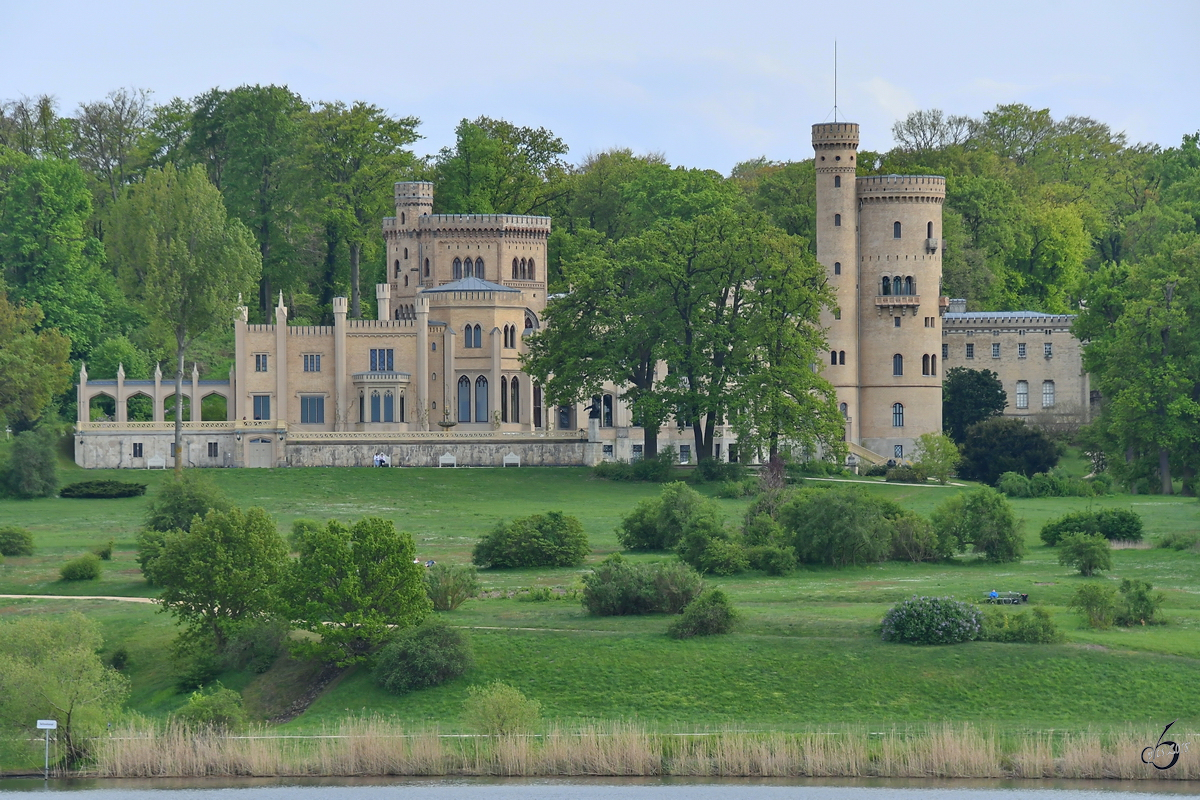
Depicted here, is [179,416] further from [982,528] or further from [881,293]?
[982,528]

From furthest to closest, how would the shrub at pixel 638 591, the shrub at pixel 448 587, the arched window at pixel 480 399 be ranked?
the arched window at pixel 480 399, the shrub at pixel 448 587, the shrub at pixel 638 591

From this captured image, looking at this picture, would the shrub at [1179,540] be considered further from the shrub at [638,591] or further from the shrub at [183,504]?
the shrub at [183,504]

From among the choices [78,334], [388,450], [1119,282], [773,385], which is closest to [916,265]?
[1119,282]

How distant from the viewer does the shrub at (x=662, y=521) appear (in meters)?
69.0

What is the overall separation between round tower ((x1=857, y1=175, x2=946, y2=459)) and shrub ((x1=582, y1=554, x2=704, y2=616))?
45.9 meters

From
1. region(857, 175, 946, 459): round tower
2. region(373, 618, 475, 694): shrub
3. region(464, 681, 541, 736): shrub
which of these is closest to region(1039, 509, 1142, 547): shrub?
region(373, 618, 475, 694): shrub

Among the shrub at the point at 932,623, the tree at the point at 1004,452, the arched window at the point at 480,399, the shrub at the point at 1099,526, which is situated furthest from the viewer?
the arched window at the point at 480,399

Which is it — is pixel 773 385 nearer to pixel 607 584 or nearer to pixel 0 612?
pixel 607 584

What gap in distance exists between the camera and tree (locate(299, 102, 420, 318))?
11050cm

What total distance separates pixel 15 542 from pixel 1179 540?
119 ft

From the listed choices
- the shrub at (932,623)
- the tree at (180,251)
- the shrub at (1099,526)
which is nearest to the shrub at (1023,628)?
the shrub at (932,623)

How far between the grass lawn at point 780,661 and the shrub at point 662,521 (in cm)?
508

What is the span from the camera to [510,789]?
4522cm

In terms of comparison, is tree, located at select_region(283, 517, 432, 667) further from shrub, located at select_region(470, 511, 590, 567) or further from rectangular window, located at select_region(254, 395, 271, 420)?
rectangular window, located at select_region(254, 395, 271, 420)
